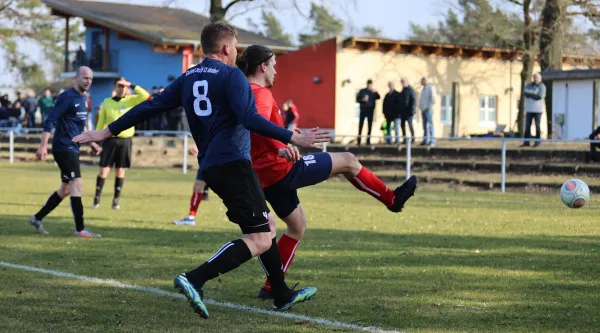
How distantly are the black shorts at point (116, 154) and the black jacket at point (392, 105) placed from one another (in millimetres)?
12703

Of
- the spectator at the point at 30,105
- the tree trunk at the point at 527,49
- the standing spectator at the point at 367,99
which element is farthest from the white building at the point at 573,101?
the spectator at the point at 30,105

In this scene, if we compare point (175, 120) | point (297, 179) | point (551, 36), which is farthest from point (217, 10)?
point (297, 179)

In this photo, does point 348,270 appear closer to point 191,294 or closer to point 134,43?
point 191,294

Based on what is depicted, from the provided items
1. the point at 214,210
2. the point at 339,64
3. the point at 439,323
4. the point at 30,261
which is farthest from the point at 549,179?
the point at 339,64

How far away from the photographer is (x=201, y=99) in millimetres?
6516

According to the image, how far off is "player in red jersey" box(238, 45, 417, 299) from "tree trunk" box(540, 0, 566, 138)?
27216 mm

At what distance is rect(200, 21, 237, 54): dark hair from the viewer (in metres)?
6.65

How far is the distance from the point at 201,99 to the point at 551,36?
3034 centimetres

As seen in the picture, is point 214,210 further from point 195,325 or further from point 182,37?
point 182,37

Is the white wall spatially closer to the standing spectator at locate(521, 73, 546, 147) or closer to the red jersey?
the standing spectator at locate(521, 73, 546, 147)

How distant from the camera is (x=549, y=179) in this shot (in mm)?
22672

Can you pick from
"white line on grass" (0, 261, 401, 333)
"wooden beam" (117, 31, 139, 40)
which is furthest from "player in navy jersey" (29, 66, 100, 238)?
"wooden beam" (117, 31, 139, 40)

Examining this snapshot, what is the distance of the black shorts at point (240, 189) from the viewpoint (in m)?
6.48

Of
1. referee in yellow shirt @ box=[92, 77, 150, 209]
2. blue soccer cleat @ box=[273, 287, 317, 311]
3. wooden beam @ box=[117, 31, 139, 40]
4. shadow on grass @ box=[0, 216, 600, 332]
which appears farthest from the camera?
wooden beam @ box=[117, 31, 139, 40]
